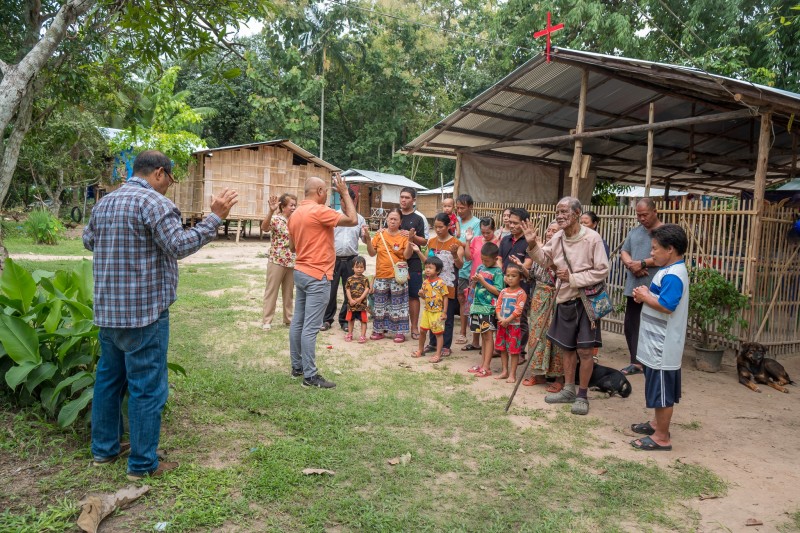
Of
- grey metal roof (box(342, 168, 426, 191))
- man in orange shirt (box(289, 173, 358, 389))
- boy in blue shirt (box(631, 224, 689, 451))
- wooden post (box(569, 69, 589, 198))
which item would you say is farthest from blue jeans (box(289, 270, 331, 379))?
grey metal roof (box(342, 168, 426, 191))

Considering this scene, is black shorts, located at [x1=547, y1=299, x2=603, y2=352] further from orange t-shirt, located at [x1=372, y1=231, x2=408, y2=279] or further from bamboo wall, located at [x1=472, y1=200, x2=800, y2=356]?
bamboo wall, located at [x1=472, y1=200, x2=800, y2=356]

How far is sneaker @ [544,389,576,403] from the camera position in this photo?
5.29 meters

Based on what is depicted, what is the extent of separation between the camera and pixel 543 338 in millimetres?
5711

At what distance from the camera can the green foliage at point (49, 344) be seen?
3850 mm

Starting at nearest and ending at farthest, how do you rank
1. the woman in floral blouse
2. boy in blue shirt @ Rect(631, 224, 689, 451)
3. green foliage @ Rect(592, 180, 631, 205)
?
boy in blue shirt @ Rect(631, 224, 689, 451), the woman in floral blouse, green foliage @ Rect(592, 180, 631, 205)

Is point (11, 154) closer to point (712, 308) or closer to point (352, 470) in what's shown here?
point (352, 470)

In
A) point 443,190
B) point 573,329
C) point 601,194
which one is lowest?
point 573,329

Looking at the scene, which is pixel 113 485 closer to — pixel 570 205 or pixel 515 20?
pixel 570 205

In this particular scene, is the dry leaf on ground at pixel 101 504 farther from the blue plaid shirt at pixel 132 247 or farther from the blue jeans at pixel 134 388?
the blue plaid shirt at pixel 132 247

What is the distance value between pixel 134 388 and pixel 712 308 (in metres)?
6.22

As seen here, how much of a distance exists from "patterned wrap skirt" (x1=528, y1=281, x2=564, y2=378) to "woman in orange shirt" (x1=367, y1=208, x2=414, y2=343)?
6.22 feet

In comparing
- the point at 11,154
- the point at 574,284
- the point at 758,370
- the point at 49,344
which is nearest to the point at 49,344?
the point at 49,344

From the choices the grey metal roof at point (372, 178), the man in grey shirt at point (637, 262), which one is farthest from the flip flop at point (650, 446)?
the grey metal roof at point (372, 178)

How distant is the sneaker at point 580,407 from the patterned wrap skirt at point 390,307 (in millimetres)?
2811
